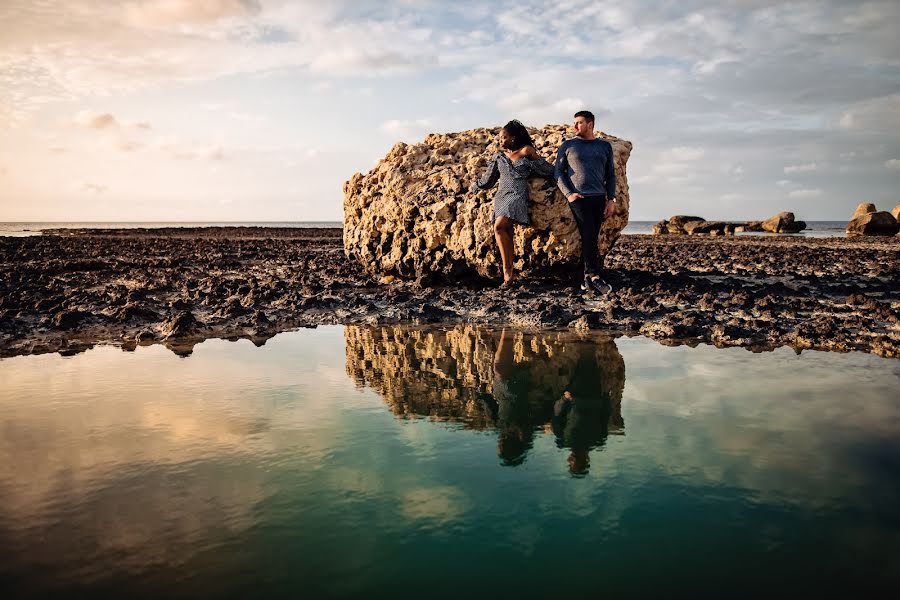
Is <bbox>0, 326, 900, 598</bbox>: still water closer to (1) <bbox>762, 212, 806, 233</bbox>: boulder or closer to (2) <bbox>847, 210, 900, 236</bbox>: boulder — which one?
(2) <bbox>847, 210, 900, 236</bbox>: boulder

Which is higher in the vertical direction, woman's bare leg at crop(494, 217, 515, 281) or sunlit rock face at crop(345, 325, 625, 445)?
woman's bare leg at crop(494, 217, 515, 281)

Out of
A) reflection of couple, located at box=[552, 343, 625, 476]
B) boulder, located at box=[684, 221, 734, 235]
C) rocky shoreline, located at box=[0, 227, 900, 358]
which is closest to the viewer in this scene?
reflection of couple, located at box=[552, 343, 625, 476]

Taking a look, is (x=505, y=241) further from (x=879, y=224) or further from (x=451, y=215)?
(x=879, y=224)

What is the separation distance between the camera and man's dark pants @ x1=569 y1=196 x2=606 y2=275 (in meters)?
8.62

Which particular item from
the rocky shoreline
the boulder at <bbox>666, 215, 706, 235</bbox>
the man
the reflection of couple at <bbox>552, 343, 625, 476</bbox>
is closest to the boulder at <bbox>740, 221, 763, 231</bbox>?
the boulder at <bbox>666, 215, 706, 235</bbox>

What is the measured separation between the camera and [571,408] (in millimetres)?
4137

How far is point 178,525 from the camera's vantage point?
8.47 ft

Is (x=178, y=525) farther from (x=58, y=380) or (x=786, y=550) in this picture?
(x=58, y=380)

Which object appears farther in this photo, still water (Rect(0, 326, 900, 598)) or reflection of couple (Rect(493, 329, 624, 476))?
reflection of couple (Rect(493, 329, 624, 476))

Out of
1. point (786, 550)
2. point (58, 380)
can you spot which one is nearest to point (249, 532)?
point (786, 550)

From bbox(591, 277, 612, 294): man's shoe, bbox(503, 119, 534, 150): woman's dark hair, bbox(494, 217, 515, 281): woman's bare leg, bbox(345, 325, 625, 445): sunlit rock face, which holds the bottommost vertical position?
bbox(345, 325, 625, 445): sunlit rock face

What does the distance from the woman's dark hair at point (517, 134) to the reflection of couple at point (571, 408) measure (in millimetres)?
4190

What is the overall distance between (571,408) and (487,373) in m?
1.08

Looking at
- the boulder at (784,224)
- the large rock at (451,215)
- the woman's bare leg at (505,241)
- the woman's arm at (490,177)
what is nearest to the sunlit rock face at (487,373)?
the woman's bare leg at (505,241)
